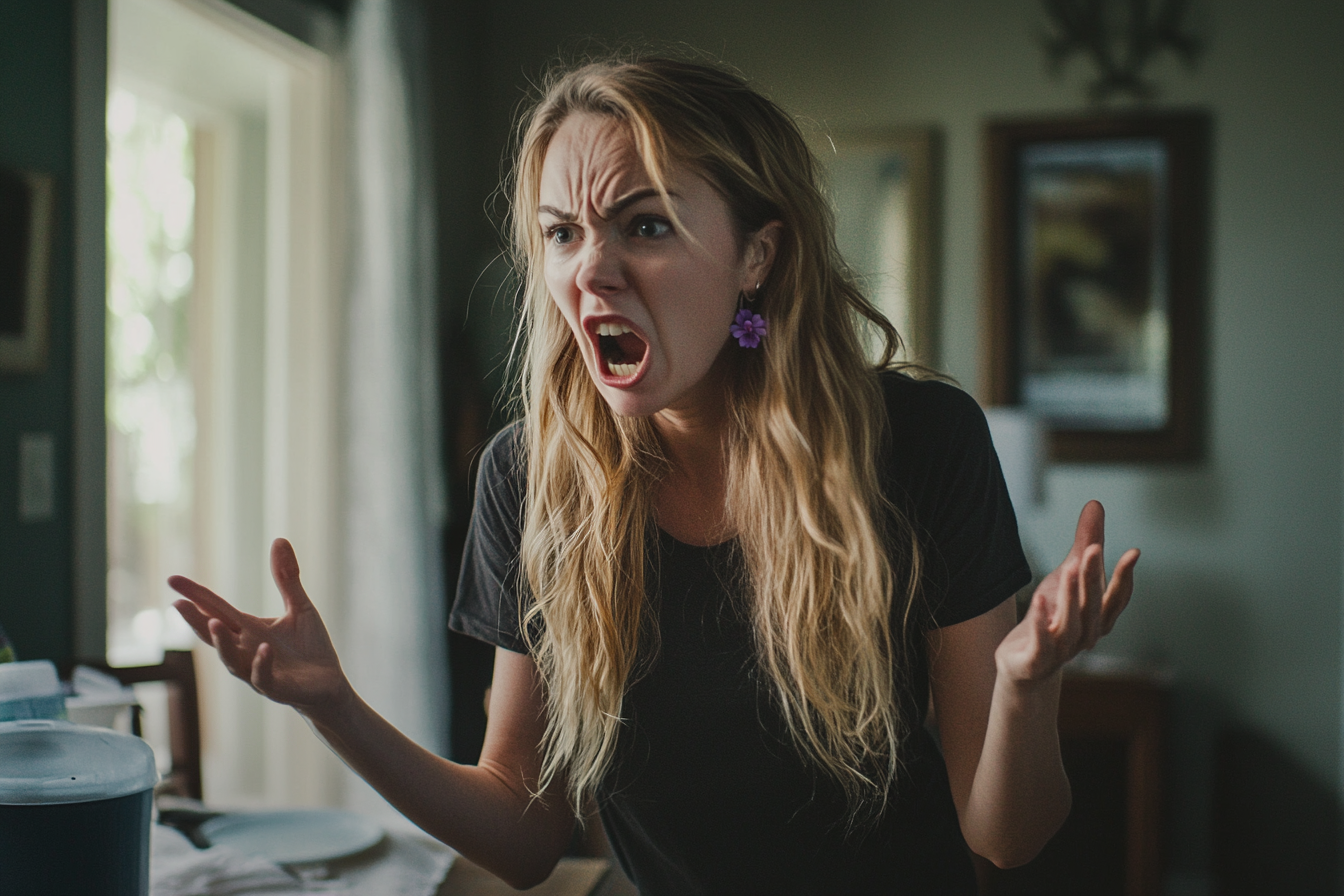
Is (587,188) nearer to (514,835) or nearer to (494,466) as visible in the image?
(494,466)

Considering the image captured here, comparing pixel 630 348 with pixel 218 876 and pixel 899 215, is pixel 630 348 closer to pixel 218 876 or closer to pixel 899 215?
pixel 218 876

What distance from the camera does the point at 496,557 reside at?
113 centimetres

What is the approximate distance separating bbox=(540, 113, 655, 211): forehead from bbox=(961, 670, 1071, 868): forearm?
538 millimetres

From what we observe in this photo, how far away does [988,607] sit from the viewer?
0.97 meters

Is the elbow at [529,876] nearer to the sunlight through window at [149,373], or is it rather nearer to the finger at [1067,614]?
the finger at [1067,614]

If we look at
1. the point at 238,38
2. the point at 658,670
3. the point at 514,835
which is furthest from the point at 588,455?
the point at 238,38

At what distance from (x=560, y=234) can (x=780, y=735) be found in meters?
0.53

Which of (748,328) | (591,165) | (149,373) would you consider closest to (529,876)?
(748,328)

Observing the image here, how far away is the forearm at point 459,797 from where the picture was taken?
2.96ft

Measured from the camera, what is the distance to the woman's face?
975mm

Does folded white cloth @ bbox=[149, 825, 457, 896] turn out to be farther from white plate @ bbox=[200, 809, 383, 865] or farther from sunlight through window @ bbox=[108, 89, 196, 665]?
sunlight through window @ bbox=[108, 89, 196, 665]

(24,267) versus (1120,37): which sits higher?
(1120,37)

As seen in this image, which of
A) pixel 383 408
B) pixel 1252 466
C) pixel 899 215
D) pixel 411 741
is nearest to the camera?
→ pixel 411 741

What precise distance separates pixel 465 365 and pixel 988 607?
2384mm
